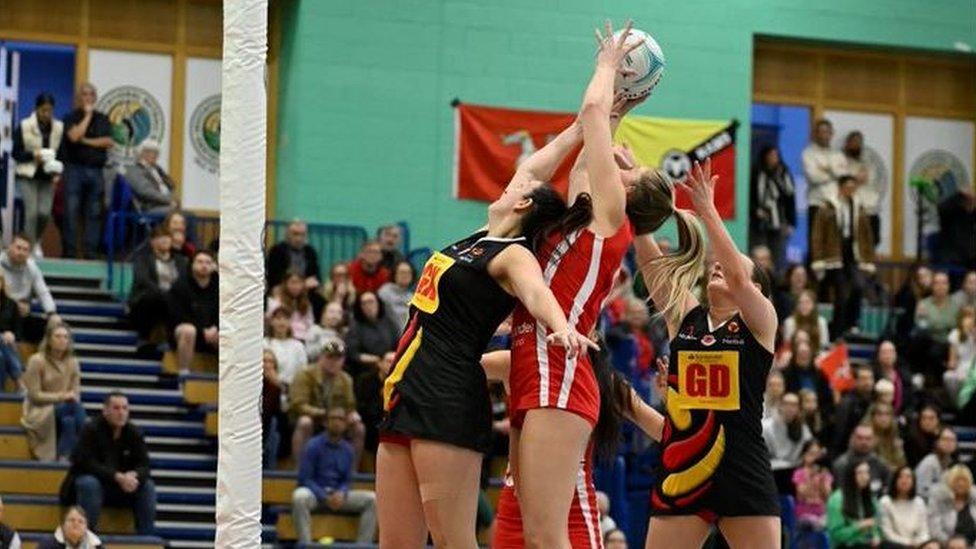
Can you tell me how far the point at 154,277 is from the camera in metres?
18.7

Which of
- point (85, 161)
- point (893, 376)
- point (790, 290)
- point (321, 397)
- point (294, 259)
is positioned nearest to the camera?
point (321, 397)

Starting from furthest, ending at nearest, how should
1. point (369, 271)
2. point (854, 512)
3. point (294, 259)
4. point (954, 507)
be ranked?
point (369, 271) → point (294, 259) → point (954, 507) → point (854, 512)

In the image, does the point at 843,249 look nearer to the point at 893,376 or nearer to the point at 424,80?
the point at 893,376

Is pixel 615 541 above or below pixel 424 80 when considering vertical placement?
below

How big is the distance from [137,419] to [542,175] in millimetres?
10532

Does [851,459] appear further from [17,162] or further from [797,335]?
[17,162]

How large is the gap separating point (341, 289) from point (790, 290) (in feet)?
16.4

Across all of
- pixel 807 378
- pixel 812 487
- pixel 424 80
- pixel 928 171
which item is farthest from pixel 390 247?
pixel 928 171

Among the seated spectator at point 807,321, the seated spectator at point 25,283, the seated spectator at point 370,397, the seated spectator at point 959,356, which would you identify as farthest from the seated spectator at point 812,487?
the seated spectator at point 25,283

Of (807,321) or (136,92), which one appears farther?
(136,92)

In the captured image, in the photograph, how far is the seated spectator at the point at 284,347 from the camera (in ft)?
58.9

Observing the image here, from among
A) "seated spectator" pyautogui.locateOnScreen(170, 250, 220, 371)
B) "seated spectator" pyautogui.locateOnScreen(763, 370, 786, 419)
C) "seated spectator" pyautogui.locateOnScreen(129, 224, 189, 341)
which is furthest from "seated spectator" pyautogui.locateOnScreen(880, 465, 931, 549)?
"seated spectator" pyautogui.locateOnScreen(129, 224, 189, 341)

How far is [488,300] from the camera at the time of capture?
26.5 ft

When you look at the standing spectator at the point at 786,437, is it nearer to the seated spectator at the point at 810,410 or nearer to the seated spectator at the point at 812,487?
the seated spectator at the point at 812,487
